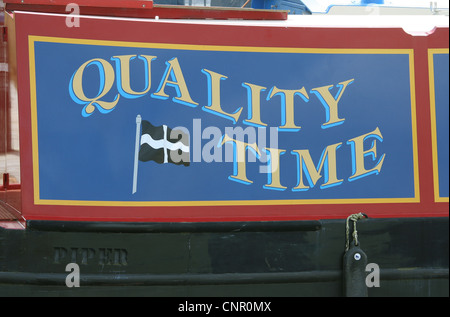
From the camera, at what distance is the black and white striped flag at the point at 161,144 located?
115 inches

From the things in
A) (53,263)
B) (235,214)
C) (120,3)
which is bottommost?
(53,263)

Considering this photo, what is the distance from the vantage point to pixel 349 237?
9.89 feet

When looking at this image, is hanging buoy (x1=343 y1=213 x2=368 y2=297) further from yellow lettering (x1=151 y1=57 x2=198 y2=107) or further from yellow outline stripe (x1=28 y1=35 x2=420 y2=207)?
yellow lettering (x1=151 y1=57 x2=198 y2=107)

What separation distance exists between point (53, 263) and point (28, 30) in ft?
3.79

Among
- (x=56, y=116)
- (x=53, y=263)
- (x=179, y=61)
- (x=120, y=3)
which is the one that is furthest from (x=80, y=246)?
(x=120, y=3)

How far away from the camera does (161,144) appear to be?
2.93 meters

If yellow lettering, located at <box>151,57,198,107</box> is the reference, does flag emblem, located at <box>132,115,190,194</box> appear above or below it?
below

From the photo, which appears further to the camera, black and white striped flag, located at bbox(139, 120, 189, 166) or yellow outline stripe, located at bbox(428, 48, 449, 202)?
yellow outline stripe, located at bbox(428, 48, 449, 202)

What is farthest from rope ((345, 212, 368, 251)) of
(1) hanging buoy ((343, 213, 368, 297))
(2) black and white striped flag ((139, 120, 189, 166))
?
(2) black and white striped flag ((139, 120, 189, 166))

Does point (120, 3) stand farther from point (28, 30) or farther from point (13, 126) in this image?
point (13, 126)

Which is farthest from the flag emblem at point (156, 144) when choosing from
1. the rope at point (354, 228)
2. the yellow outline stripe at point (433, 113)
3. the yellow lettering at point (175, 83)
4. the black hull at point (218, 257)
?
the yellow outline stripe at point (433, 113)

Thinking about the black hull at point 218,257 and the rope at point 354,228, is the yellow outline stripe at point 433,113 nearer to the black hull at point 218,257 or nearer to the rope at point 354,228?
the black hull at point 218,257

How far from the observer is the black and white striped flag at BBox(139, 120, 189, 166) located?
9.59 ft

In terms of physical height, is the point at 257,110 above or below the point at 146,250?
above
